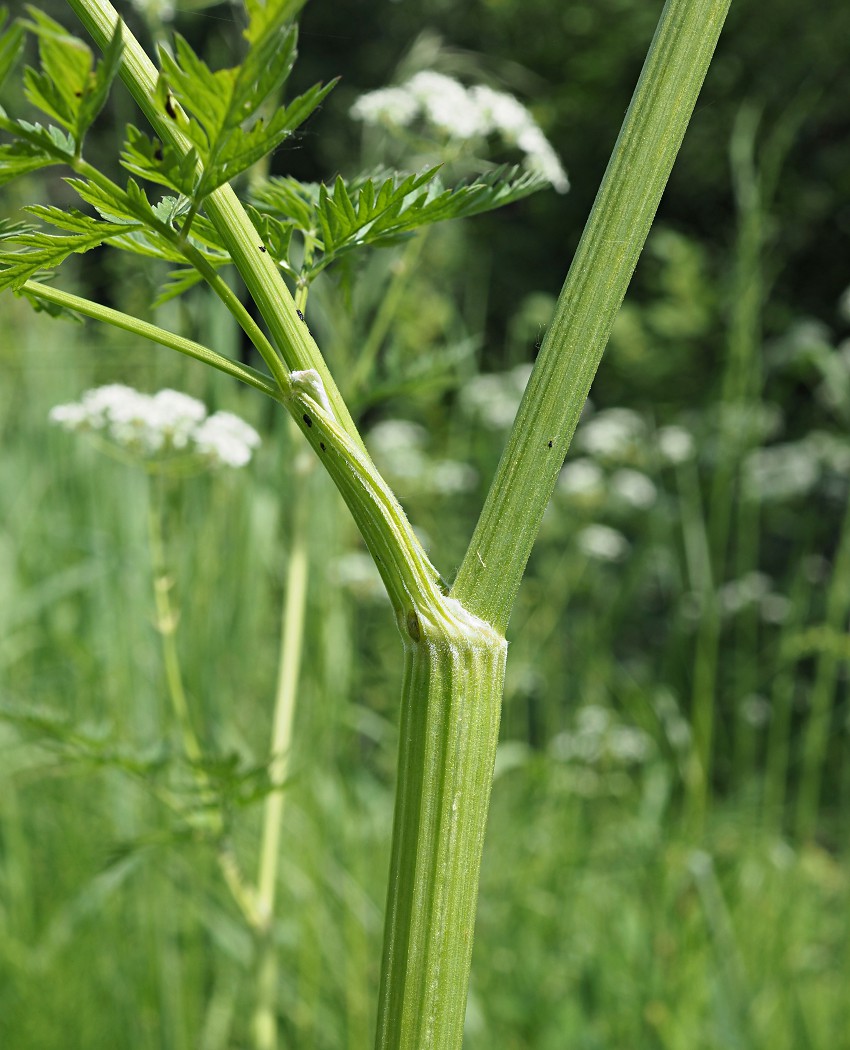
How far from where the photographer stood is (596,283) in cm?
35

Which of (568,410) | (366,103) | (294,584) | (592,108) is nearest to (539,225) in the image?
(592,108)

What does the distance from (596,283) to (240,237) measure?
0.12 metres

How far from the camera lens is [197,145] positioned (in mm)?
330

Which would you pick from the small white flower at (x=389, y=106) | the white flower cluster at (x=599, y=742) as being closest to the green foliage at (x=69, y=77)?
the small white flower at (x=389, y=106)

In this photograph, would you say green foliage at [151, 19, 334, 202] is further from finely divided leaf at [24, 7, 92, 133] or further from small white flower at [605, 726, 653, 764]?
small white flower at [605, 726, 653, 764]

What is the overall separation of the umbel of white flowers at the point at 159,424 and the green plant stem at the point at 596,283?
25.2 inches

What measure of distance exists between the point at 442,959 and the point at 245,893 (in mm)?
515

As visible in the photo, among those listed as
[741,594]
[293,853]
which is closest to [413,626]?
[293,853]

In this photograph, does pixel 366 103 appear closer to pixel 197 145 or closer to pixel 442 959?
pixel 197 145

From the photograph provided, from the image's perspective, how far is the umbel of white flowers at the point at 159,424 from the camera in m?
0.98

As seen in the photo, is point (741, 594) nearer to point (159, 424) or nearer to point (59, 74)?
point (159, 424)

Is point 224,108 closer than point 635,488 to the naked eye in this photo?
Yes

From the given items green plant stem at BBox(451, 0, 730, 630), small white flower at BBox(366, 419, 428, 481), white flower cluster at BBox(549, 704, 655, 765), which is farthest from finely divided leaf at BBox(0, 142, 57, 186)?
small white flower at BBox(366, 419, 428, 481)

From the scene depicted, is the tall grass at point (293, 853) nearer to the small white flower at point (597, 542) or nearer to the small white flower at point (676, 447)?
the small white flower at point (676, 447)
